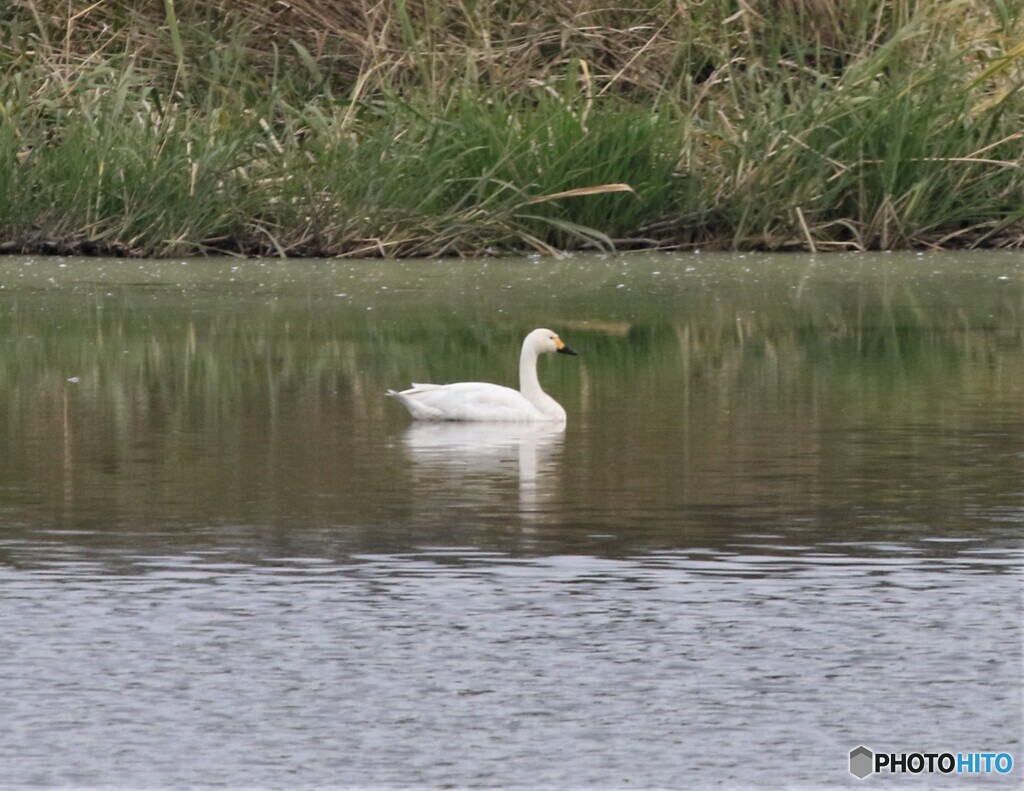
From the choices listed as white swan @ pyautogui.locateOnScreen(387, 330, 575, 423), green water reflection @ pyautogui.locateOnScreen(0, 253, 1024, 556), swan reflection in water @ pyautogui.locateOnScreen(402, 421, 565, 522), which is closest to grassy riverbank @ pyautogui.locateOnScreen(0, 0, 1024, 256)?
green water reflection @ pyautogui.locateOnScreen(0, 253, 1024, 556)

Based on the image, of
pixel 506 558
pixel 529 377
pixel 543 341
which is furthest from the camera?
pixel 543 341

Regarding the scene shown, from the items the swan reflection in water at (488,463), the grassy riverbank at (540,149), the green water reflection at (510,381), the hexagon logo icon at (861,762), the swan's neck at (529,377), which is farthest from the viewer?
the grassy riverbank at (540,149)

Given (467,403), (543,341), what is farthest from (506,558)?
(543,341)

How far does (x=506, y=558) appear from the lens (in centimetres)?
534

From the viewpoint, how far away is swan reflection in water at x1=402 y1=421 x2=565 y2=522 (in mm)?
6227

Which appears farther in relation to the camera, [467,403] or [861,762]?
[467,403]

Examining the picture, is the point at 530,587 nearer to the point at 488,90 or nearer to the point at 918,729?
the point at 918,729

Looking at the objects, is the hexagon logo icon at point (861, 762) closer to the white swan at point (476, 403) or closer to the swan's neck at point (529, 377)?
the white swan at point (476, 403)

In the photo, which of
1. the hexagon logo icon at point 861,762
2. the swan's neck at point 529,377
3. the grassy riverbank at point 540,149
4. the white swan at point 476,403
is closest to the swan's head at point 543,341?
the swan's neck at point 529,377

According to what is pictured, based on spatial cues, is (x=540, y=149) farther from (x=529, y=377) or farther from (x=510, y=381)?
(x=529, y=377)

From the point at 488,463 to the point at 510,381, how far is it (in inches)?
76.9

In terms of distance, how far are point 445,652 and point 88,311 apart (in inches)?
273

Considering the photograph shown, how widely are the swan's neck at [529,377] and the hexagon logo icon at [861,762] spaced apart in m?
4.13

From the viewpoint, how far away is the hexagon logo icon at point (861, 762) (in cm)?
375
